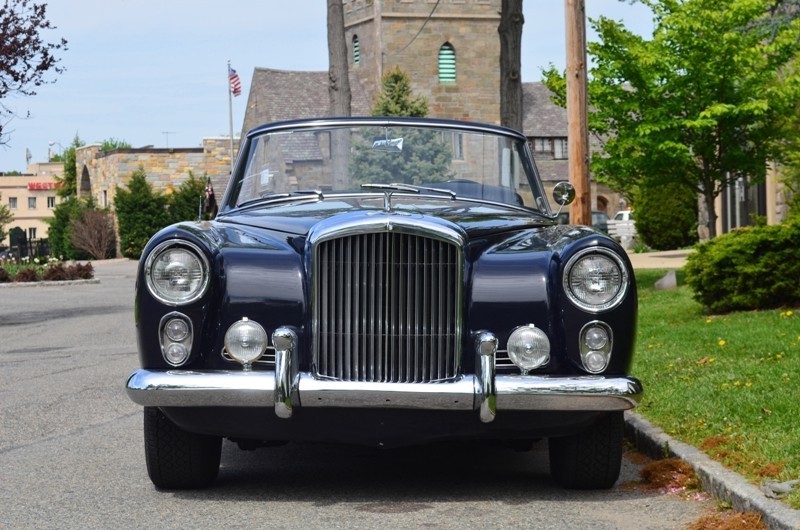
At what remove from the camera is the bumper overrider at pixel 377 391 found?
542 cm

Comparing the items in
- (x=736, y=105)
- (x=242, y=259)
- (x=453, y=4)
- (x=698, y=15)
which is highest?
(x=453, y=4)

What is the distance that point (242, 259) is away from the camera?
19.0 feet

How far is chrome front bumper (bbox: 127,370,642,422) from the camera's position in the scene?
5418 mm

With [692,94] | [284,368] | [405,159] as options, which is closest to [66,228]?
[692,94]

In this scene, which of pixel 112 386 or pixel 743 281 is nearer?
pixel 112 386

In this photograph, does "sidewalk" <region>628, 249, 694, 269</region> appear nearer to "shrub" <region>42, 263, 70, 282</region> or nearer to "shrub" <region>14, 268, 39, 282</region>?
"shrub" <region>42, 263, 70, 282</region>

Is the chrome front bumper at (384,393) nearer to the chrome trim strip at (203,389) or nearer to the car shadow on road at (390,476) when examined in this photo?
the chrome trim strip at (203,389)

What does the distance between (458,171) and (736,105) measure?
1784cm

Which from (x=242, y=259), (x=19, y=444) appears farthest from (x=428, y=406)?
(x=19, y=444)

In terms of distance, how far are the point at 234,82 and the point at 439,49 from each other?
35.3 feet

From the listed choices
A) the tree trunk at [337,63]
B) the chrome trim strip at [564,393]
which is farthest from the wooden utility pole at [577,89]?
the tree trunk at [337,63]

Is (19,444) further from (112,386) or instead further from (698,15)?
(698,15)

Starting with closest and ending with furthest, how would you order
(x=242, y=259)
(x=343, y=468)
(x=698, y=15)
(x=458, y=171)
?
(x=242, y=259)
(x=343, y=468)
(x=458, y=171)
(x=698, y=15)

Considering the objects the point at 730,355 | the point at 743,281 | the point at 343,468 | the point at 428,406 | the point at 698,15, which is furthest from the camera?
the point at 698,15
